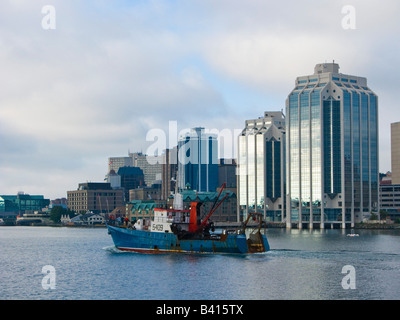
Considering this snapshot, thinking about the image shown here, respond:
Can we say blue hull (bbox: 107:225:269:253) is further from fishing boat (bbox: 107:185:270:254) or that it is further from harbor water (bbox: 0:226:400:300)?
harbor water (bbox: 0:226:400:300)

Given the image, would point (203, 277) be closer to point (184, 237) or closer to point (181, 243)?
point (181, 243)

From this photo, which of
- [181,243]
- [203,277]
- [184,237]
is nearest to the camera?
[203,277]

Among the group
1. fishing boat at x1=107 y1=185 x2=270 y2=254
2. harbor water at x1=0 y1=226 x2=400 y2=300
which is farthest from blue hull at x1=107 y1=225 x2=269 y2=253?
harbor water at x1=0 y1=226 x2=400 y2=300

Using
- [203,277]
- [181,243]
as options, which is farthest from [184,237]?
[203,277]

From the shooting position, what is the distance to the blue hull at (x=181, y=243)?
114 meters

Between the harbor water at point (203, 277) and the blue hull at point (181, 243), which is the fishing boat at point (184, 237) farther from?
the harbor water at point (203, 277)

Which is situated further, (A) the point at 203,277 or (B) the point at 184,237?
(B) the point at 184,237

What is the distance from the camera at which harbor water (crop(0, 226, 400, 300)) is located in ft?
247

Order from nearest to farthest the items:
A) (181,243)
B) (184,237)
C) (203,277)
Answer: (203,277) < (181,243) < (184,237)

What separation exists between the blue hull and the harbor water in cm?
158

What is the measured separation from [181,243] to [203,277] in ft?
93.1

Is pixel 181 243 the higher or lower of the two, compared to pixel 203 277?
higher

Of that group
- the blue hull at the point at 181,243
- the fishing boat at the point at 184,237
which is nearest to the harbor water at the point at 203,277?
the blue hull at the point at 181,243

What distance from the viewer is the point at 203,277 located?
8744cm
